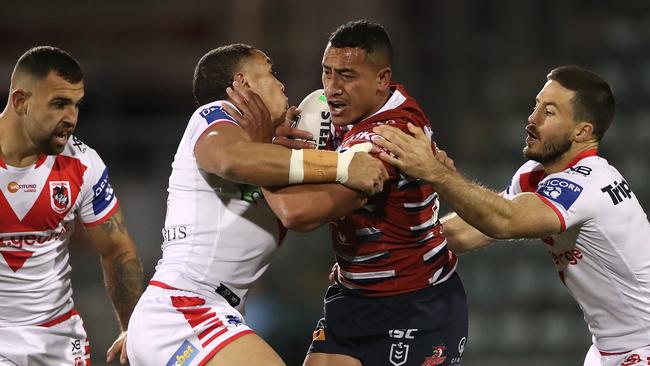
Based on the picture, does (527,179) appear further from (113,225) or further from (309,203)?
(113,225)

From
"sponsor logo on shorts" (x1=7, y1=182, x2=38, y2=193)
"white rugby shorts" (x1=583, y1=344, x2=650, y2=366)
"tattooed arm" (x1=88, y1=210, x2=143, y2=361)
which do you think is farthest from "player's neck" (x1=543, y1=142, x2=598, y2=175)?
"sponsor logo on shorts" (x1=7, y1=182, x2=38, y2=193)

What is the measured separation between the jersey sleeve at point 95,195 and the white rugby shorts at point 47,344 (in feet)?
2.03

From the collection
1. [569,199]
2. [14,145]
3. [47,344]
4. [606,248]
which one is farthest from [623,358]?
[14,145]

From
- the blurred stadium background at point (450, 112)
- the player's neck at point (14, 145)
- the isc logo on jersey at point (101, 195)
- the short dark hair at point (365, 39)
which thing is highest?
the short dark hair at point (365, 39)

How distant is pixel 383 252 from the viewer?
17.5ft

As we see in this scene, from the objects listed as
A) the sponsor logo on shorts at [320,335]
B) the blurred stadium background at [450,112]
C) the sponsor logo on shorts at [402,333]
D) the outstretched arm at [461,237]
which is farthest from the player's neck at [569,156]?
the blurred stadium background at [450,112]

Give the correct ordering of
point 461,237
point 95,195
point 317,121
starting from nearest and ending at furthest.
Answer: point 317,121, point 95,195, point 461,237

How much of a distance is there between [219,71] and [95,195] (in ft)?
4.04

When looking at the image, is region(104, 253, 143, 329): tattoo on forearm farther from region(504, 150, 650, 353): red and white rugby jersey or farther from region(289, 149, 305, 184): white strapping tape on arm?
region(504, 150, 650, 353): red and white rugby jersey

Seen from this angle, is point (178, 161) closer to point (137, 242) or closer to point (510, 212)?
point (510, 212)

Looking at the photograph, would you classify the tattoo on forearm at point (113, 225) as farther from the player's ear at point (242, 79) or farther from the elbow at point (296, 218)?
the elbow at point (296, 218)

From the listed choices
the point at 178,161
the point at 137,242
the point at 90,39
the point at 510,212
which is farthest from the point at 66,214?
the point at 90,39

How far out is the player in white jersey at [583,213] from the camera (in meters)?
5.30

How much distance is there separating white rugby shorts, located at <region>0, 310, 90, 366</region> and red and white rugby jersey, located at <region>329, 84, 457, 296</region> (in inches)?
69.2
